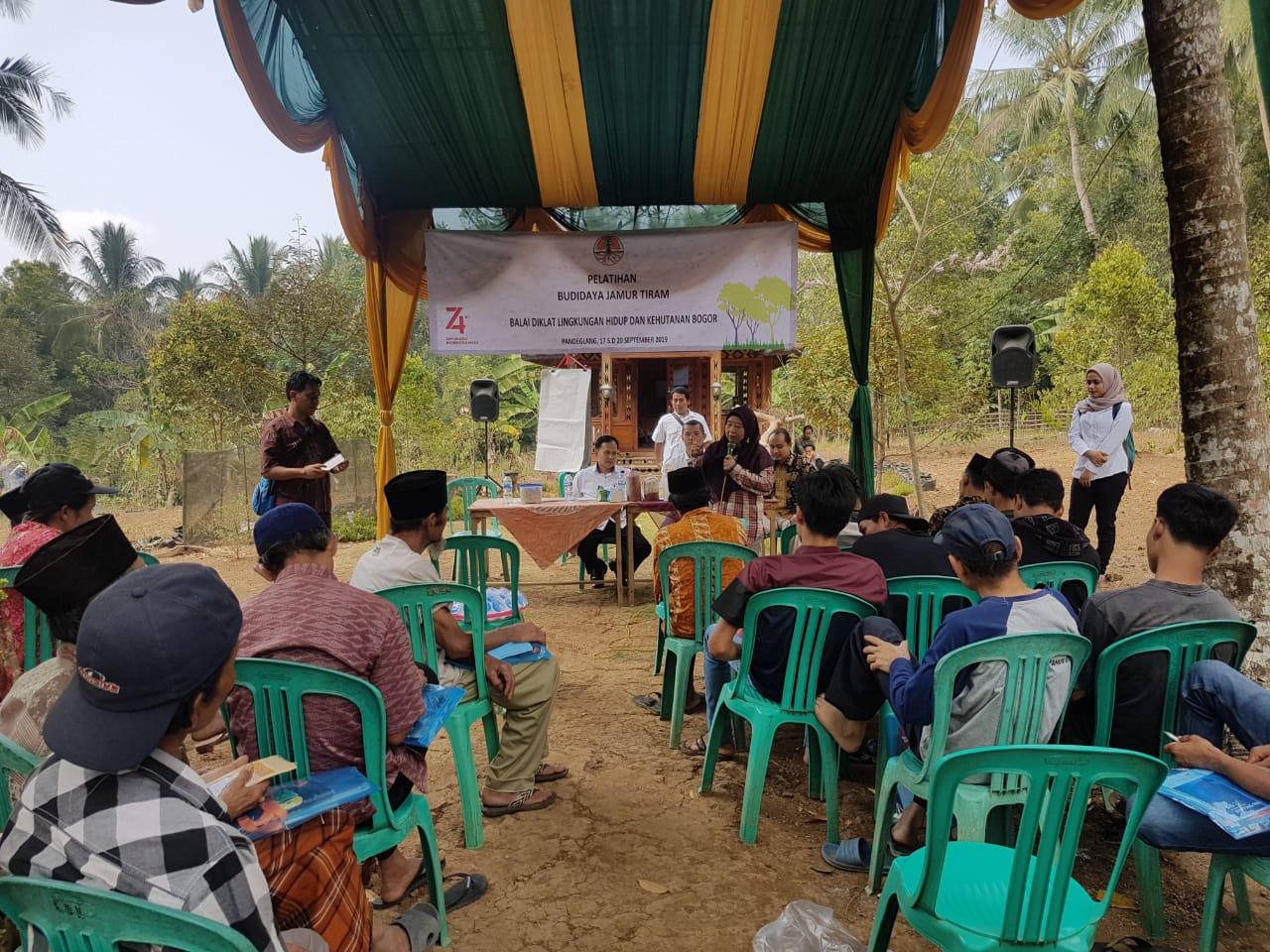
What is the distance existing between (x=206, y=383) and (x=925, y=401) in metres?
11.6

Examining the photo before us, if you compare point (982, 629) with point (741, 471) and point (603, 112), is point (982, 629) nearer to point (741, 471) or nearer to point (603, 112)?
point (741, 471)

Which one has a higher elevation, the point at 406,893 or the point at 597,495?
the point at 597,495

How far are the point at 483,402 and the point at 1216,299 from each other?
24.6 feet

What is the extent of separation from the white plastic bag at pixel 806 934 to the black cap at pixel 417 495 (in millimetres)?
1767

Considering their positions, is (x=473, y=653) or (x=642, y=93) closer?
(x=473, y=653)

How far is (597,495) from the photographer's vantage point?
6859 millimetres

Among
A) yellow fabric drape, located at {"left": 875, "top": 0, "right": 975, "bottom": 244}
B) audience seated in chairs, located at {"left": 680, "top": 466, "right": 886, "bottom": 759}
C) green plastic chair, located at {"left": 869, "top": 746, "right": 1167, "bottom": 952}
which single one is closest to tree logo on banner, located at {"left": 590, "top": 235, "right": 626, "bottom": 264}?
yellow fabric drape, located at {"left": 875, "top": 0, "right": 975, "bottom": 244}

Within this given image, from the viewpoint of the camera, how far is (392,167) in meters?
5.55

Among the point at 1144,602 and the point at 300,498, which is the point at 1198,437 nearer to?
the point at 1144,602

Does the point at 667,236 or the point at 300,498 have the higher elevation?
the point at 667,236

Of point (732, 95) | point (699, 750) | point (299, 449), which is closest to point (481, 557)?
point (699, 750)

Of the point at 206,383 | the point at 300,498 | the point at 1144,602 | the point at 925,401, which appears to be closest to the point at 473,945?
the point at 1144,602

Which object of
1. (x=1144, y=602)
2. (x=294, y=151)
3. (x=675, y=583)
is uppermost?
(x=294, y=151)

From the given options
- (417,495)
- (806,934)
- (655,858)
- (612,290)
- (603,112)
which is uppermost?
(603,112)
